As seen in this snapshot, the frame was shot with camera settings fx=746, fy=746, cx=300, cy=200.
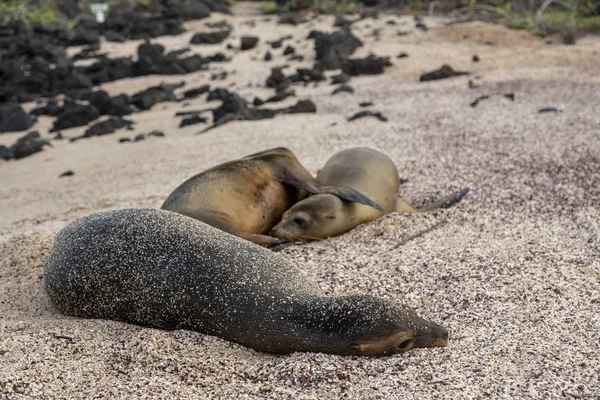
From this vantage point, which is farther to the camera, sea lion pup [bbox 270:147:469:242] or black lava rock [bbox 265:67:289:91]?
black lava rock [bbox 265:67:289:91]

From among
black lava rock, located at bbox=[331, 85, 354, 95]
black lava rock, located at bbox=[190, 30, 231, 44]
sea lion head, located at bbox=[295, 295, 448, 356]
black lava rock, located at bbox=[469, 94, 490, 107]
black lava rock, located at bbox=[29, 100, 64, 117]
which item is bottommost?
black lava rock, located at bbox=[29, 100, 64, 117]

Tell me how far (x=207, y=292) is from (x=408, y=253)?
152 cm

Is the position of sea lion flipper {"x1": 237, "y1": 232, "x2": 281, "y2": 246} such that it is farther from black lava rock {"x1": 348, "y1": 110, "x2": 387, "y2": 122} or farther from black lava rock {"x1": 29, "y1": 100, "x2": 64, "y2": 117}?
black lava rock {"x1": 29, "y1": 100, "x2": 64, "y2": 117}

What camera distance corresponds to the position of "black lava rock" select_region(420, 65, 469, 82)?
11711 mm

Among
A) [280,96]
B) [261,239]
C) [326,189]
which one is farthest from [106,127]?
[261,239]

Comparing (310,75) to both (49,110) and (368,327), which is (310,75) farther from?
(368,327)

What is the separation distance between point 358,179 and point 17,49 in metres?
15.9

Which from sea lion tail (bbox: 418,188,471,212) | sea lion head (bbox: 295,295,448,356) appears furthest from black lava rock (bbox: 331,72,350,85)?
sea lion head (bbox: 295,295,448,356)

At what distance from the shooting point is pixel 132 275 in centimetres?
361

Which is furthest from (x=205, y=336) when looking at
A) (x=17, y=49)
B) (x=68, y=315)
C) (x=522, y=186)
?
(x=17, y=49)

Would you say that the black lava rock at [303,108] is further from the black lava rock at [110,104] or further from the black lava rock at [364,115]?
the black lava rock at [110,104]

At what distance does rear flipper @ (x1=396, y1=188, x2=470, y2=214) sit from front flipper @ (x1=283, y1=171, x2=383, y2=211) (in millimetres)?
442

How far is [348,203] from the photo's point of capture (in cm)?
521

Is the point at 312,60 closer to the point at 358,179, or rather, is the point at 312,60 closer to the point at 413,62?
the point at 413,62
